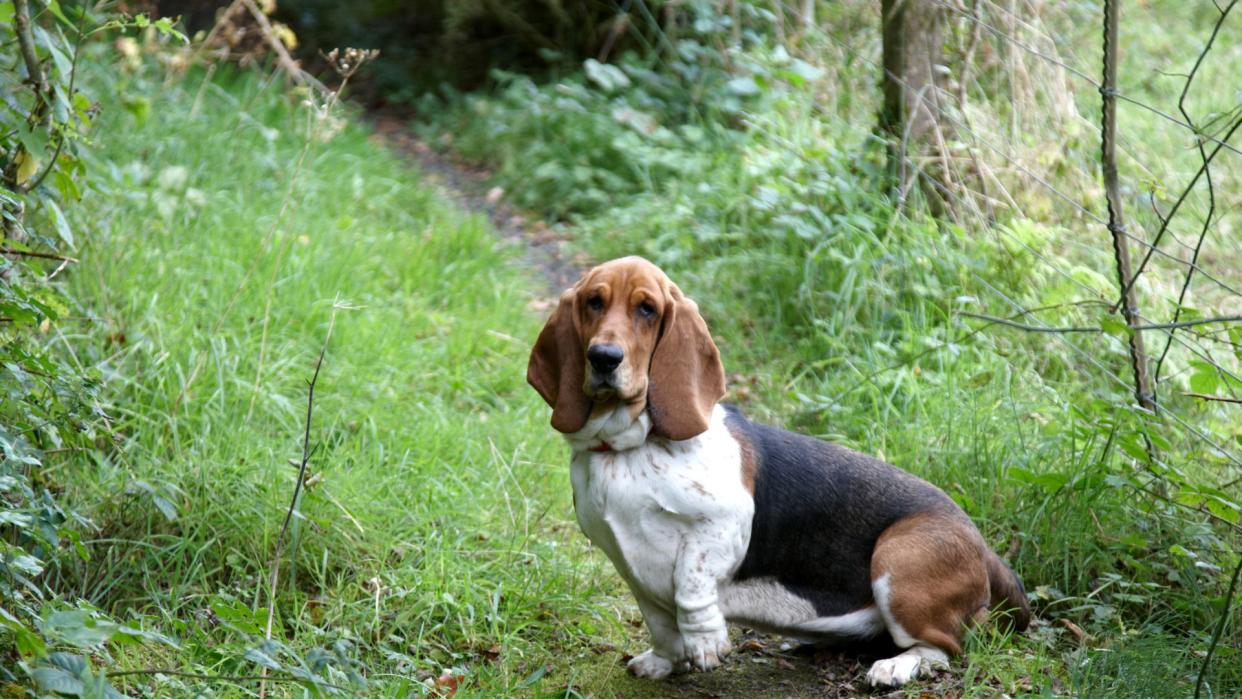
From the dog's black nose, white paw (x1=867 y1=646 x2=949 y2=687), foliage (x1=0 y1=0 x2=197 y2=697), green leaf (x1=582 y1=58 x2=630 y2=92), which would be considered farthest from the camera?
green leaf (x1=582 y1=58 x2=630 y2=92)

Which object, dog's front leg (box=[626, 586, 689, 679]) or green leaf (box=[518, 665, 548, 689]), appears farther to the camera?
dog's front leg (box=[626, 586, 689, 679])

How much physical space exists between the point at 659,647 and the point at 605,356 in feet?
3.38

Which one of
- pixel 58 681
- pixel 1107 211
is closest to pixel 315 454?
pixel 58 681

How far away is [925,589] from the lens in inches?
151

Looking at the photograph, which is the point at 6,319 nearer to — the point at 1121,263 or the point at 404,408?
the point at 404,408

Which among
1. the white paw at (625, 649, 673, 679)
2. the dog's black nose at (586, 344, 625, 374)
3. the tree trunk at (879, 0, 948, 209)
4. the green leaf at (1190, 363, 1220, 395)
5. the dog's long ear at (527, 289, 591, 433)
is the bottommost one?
the white paw at (625, 649, 673, 679)

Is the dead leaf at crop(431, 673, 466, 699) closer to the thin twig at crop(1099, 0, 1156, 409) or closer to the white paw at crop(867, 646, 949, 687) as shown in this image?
the white paw at crop(867, 646, 949, 687)

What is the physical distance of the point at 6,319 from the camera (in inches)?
148

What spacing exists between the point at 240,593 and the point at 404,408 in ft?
4.83

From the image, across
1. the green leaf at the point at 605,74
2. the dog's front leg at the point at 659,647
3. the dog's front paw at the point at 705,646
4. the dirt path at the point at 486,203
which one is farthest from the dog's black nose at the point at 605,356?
the green leaf at the point at 605,74

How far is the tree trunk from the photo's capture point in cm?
665

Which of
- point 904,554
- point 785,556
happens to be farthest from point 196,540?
point 904,554

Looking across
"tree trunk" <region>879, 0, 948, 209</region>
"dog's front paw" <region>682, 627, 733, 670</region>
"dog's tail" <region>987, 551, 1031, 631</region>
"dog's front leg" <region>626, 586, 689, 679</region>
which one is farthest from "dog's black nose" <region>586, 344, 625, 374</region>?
"tree trunk" <region>879, 0, 948, 209</region>

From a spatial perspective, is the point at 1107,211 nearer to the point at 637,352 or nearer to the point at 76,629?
the point at 637,352
